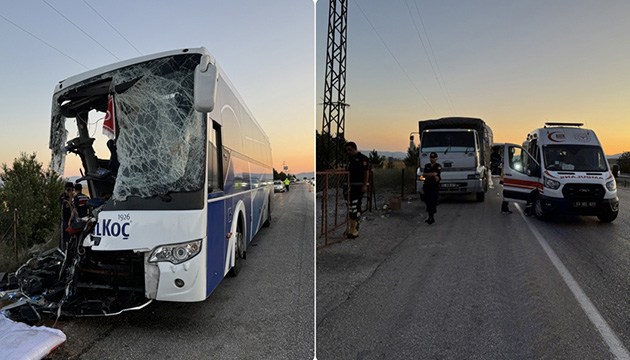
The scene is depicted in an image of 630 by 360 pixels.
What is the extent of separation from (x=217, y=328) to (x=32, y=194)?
41069 mm

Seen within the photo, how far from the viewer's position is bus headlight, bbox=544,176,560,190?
908cm

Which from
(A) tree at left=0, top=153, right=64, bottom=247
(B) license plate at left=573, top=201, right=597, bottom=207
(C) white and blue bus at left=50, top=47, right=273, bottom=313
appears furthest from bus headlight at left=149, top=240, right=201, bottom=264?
(A) tree at left=0, top=153, right=64, bottom=247

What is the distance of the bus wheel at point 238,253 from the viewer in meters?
6.37

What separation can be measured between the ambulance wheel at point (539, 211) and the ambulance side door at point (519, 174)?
38cm

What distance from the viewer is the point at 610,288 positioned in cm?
452

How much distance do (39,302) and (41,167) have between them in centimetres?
4099

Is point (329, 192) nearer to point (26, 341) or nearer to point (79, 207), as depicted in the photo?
point (79, 207)

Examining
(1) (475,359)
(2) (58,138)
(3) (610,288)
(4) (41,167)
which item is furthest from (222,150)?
(4) (41,167)

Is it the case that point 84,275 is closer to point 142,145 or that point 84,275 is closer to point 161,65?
point 142,145

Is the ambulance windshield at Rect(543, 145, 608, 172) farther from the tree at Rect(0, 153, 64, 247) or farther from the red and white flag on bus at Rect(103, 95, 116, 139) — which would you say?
the tree at Rect(0, 153, 64, 247)

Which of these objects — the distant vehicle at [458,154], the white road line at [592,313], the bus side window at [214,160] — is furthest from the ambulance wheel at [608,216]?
the bus side window at [214,160]

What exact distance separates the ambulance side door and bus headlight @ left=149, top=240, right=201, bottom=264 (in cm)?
925

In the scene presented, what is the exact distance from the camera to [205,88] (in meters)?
3.88

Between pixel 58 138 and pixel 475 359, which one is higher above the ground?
pixel 58 138
